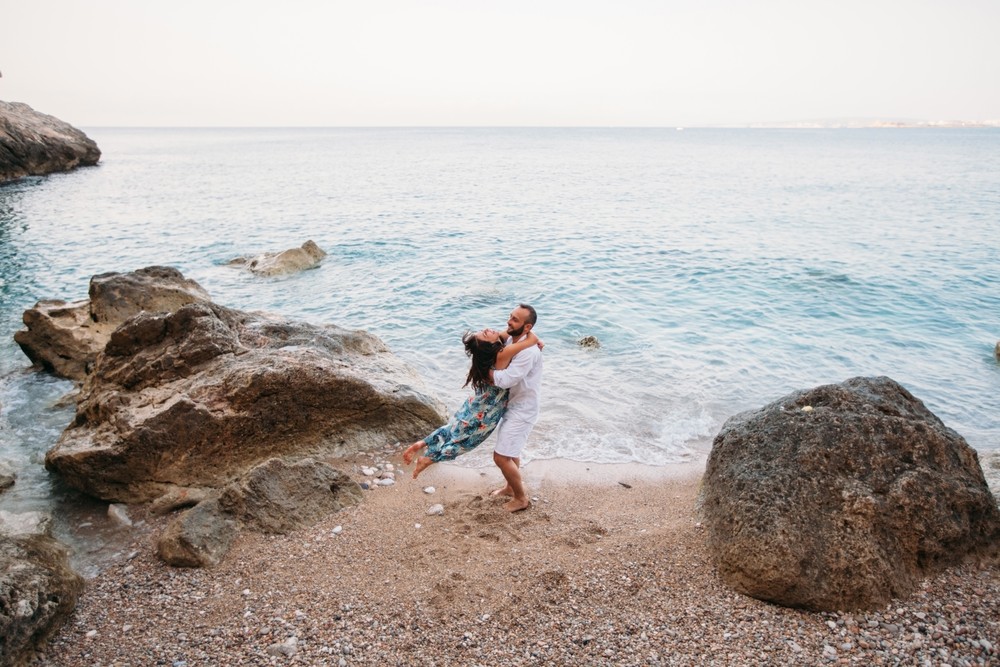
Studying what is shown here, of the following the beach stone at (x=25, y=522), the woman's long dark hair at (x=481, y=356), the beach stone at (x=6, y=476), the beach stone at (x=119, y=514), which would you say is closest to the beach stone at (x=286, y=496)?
the beach stone at (x=119, y=514)

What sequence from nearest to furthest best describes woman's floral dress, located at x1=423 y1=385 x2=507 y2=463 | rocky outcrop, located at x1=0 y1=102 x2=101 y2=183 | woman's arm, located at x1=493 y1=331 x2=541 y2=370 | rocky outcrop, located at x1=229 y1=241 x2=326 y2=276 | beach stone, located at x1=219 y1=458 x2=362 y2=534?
woman's arm, located at x1=493 y1=331 x2=541 y2=370
beach stone, located at x1=219 y1=458 x2=362 y2=534
woman's floral dress, located at x1=423 y1=385 x2=507 y2=463
rocky outcrop, located at x1=229 y1=241 x2=326 y2=276
rocky outcrop, located at x1=0 y1=102 x2=101 y2=183

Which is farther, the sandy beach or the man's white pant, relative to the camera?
the man's white pant

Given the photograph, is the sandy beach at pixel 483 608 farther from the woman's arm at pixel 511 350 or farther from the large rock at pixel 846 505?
the woman's arm at pixel 511 350

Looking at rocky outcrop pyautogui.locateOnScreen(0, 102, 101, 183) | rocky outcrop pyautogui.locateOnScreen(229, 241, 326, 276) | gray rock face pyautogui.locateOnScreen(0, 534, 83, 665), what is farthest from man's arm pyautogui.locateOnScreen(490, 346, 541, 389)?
rocky outcrop pyautogui.locateOnScreen(0, 102, 101, 183)

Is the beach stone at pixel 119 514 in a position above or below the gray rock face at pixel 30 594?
below

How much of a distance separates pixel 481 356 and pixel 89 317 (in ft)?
31.8

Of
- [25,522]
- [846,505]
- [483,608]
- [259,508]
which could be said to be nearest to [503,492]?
[483,608]

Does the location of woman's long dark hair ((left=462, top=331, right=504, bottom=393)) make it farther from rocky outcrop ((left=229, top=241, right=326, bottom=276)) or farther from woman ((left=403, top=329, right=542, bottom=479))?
rocky outcrop ((left=229, top=241, right=326, bottom=276))

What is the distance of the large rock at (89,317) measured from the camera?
11.8 meters

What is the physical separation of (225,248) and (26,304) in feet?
31.1

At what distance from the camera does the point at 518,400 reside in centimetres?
693

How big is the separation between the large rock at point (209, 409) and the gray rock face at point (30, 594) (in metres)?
Result: 1.80

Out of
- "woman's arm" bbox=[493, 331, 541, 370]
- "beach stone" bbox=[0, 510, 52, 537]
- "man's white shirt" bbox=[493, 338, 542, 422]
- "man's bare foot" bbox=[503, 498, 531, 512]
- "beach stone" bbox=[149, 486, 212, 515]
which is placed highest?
"woman's arm" bbox=[493, 331, 541, 370]

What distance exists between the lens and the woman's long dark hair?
260 inches
